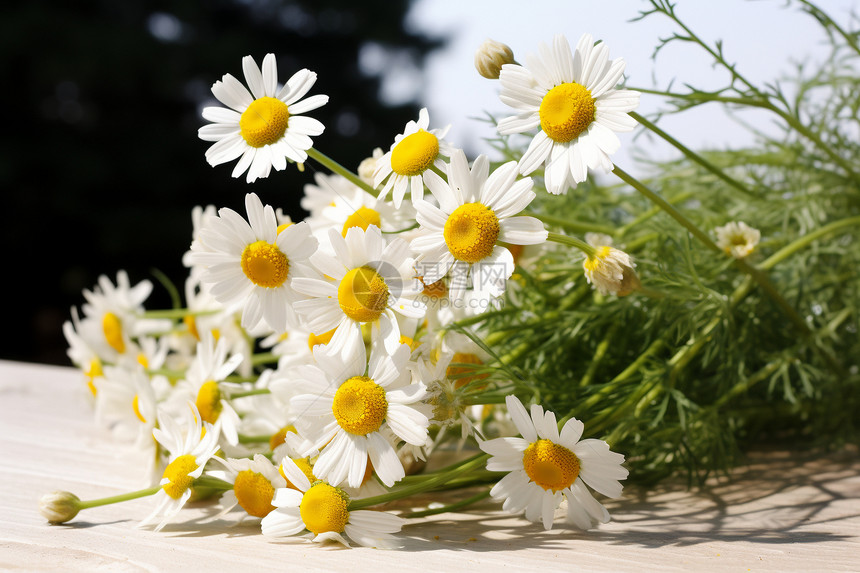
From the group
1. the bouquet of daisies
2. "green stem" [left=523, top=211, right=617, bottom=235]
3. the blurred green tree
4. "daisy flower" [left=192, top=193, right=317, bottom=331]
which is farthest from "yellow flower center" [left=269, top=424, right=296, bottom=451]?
the blurred green tree

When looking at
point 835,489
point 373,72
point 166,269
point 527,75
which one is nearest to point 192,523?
point 527,75

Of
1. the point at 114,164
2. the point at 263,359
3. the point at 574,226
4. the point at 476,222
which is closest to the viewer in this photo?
the point at 476,222

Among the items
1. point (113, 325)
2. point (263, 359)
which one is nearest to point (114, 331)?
point (113, 325)

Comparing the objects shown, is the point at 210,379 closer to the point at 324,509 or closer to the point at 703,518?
the point at 324,509

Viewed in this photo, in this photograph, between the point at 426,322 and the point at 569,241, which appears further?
the point at 426,322

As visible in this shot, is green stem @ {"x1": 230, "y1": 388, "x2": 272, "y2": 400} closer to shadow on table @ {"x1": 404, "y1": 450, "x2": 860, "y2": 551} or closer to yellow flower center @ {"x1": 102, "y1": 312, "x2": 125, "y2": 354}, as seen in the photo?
shadow on table @ {"x1": 404, "y1": 450, "x2": 860, "y2": 551}

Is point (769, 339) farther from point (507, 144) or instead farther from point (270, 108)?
point (270, 108)
